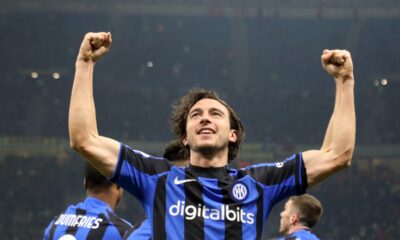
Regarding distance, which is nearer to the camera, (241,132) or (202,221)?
(202,221)

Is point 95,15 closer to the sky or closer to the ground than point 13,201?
closer to the sky

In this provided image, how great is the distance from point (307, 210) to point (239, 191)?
7.15ft

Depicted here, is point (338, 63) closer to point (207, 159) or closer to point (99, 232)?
point (207, 159)

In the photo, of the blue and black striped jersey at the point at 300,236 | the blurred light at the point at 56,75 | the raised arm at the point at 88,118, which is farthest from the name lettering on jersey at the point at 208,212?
the blurred light at the point at 56,75

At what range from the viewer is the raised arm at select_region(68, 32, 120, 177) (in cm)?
209

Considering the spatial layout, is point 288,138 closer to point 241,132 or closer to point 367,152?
point 367,152

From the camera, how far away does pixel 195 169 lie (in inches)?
91.0

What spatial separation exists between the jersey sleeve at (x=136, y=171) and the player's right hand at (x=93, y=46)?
13.7 inches

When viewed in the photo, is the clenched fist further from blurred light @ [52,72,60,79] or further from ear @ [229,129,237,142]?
blurred light @ [52,72,60,79]

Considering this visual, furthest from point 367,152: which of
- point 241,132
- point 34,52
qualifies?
point 241,132

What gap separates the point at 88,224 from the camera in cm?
322

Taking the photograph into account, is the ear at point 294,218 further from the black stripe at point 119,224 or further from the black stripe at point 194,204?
the black stripe at point 194,204

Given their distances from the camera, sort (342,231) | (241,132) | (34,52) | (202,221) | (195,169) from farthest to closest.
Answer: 1. (34,52)
2. (342,231)
3. (241,132)
4. (195,169)
5. (202,221)

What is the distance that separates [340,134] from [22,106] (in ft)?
63.3
